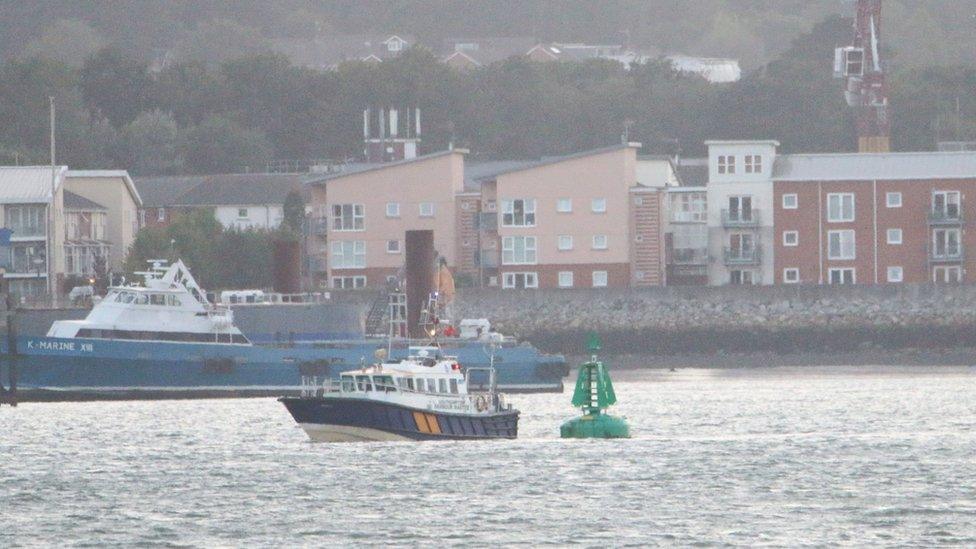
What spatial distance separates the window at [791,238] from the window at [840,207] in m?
1.41

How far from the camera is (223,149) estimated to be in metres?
139

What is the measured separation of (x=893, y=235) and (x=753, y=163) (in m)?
6.21

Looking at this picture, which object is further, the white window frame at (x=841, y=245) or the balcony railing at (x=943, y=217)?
the white window frame at (x=841, y=245)

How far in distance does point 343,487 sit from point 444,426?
22.3 ft

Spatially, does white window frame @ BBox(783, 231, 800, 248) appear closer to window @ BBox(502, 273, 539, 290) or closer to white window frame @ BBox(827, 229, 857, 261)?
white window frame @ BBox(827, 229, 857, 261)

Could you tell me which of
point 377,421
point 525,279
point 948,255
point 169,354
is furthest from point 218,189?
point 377,421

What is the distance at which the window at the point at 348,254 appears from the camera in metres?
100

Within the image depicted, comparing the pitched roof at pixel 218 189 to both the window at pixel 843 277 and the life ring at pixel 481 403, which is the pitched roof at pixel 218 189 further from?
the life ring at pixel 481 403

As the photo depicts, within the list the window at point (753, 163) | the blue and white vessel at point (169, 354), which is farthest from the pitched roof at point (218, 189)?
the blue and white vessel at point (169, 354)

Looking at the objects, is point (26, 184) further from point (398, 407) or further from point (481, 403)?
point (398, 407)

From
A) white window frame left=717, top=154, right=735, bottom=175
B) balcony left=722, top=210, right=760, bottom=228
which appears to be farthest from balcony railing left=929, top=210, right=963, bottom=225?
white window frame left=717, top=154, right=735, bottom=175

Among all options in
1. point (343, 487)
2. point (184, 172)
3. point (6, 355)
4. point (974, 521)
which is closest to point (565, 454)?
Result: point (343, 487)

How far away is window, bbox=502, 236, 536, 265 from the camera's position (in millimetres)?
98562

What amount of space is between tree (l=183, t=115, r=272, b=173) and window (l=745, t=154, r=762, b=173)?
46.7 m
